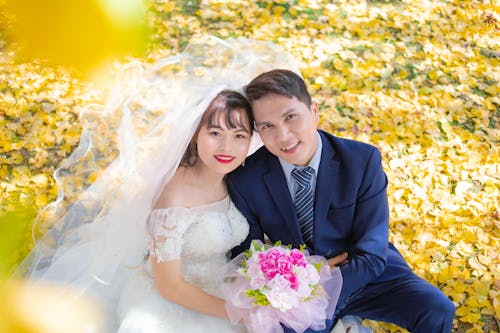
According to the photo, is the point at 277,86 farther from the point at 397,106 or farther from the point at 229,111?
the point at 397,106

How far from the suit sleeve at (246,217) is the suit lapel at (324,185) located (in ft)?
1.29

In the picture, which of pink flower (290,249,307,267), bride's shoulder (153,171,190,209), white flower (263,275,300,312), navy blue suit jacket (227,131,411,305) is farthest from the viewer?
navy blue suit jacket (227,131,411,305)

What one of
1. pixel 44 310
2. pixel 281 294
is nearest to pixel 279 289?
pixel 281 294

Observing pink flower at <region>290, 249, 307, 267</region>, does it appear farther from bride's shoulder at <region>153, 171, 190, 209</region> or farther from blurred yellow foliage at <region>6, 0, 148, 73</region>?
blurred yellow foliage at <region>6, 0, 148, 73</region>

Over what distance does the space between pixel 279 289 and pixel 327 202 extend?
0.78 m

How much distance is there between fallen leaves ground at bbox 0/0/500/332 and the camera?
4.01m

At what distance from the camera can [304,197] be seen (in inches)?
120

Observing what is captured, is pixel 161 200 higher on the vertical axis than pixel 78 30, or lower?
lower

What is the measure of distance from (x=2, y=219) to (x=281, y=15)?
170 inches

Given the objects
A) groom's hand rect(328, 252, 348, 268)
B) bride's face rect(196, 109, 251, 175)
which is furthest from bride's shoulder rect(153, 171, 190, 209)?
groom's hand rect(328, 252, 348, 268)

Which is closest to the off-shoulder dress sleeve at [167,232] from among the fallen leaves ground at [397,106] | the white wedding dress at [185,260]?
the white wedding dress at [185,260]

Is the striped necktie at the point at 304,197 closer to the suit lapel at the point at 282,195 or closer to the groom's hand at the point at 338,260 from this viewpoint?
the suit lapel at the point at 282,195

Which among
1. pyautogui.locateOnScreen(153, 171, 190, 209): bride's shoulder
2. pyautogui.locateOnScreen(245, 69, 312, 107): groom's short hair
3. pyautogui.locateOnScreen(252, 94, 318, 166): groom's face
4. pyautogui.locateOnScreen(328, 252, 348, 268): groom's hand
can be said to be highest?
pyautogui.locateOnScreen(245, 69, 312, 107): groom's short hair

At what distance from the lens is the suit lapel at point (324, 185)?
2988 millimetres
